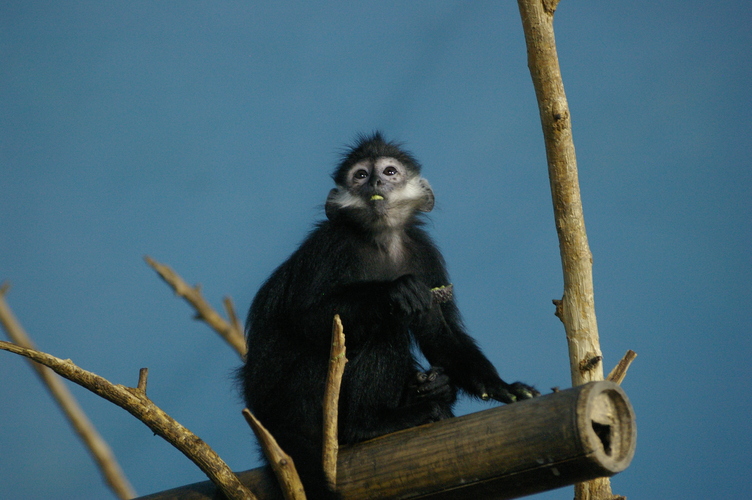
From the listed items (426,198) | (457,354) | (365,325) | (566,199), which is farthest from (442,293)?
(566,199)

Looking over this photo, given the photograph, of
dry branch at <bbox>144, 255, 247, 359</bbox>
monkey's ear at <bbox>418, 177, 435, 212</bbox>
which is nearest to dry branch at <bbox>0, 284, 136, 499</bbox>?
dry branch at <bbox>144, 255, 247, 359</bbox>

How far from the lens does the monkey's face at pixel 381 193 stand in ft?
13.2

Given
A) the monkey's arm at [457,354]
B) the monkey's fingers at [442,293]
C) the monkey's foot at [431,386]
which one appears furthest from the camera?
the monkey's fingers at [442,293]

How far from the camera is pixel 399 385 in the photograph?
3410mm

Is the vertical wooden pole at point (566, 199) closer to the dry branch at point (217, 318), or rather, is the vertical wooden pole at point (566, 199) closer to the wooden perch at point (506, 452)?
the wooden perch at point (506, 452)

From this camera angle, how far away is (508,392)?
3.62 m

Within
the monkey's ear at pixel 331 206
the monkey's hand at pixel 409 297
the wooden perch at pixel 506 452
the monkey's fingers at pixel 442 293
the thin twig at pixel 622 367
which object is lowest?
the wooden perch at pixel 506 452

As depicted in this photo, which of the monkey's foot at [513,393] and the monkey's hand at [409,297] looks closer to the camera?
the monkey's hand at [409,297]

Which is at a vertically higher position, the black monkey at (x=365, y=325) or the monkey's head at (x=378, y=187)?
the monkey's head at (x=378, y=187)

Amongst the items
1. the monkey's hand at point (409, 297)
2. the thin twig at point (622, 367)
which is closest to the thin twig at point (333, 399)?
the monkey's hand at point (409, 297)

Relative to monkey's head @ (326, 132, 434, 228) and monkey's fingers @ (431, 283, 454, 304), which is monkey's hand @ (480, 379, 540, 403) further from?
monkey's head @ (326, 132, 434, 228)

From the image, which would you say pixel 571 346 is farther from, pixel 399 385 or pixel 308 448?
pixel 308 448

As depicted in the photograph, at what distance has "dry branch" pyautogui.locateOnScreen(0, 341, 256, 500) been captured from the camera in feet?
9.39

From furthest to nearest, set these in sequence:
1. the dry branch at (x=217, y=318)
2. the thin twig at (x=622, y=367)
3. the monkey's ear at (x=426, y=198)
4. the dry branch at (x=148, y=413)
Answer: the dry branch at (x=217, y=318) → the monkey's ear at (x=426, y=198) → the thin twig at (x=622, y=367) → the dry branch at (x=148, y=413)
